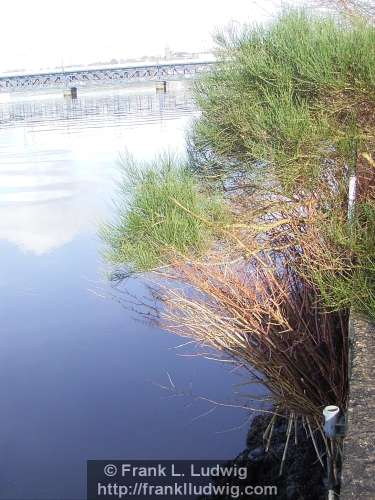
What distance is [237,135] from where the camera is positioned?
6812 millimetres

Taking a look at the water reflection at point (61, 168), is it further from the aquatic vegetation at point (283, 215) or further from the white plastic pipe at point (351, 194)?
the white plastic pipe at point (351, 194)

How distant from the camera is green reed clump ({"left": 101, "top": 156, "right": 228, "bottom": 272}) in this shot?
6.76 metres

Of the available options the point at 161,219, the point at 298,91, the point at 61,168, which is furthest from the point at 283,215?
the point at 61,168

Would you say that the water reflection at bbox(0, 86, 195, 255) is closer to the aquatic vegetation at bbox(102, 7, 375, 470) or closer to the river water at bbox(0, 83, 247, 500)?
the river water at bbox(0, 83, 247, 500)

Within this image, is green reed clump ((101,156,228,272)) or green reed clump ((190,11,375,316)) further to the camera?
green reed clump ((101,156,228,272))

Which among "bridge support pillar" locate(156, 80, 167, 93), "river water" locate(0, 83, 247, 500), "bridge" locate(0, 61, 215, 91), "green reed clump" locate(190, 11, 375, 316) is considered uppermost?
"bridge" locate(0, 61, 215, 91)

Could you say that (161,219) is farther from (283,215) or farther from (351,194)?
(351,194)

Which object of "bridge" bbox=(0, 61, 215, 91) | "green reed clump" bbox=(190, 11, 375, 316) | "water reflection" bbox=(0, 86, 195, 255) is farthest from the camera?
"bridge" bbox=(0, 61, 215, 91)

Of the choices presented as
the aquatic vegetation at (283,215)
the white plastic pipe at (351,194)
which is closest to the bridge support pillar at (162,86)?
the aquatic vegetation at (283,215)

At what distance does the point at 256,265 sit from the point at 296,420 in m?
1.49

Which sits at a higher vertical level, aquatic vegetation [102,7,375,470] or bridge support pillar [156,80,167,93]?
bridge support pillar [156,80,167,93]

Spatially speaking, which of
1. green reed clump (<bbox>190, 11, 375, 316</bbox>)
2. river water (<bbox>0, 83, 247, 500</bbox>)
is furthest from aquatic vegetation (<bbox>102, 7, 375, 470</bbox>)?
river water (<bbox>0, 83, 247, 500</bbox>)

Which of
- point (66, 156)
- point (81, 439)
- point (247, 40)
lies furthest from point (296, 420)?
point (66, 156)

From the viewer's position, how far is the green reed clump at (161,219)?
676 centimetres
